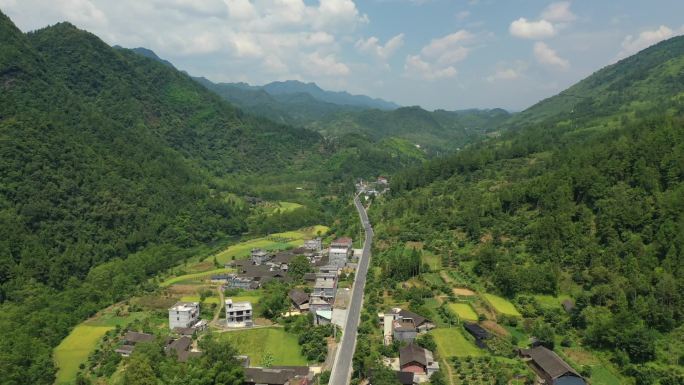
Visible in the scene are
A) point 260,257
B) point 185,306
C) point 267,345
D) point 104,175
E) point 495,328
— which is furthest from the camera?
point 104,175

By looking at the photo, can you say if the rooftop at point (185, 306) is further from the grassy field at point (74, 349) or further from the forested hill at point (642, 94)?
the forested hill at point (642, 94)

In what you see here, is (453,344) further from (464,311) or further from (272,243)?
(272,243)

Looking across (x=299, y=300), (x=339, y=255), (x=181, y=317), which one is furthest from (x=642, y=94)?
(x=181, y=317)

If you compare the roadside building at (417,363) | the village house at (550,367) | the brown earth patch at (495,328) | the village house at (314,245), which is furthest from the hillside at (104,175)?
the village house at (550,367)

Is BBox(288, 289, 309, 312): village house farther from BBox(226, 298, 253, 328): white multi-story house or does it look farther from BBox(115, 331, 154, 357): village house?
BBox(115, 331, 154, 357): village house

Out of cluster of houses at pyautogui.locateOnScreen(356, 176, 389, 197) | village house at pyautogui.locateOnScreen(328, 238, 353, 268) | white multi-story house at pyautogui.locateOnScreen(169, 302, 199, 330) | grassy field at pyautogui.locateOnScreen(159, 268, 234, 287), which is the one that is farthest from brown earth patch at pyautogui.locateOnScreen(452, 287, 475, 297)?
cluster of houses at pyautogui.locateOnScreen(356, 176, 389, 197)

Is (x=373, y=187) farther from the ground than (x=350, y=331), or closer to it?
farther from the ground

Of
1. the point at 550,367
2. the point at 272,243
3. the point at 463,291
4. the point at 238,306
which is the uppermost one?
the point at 272,243
